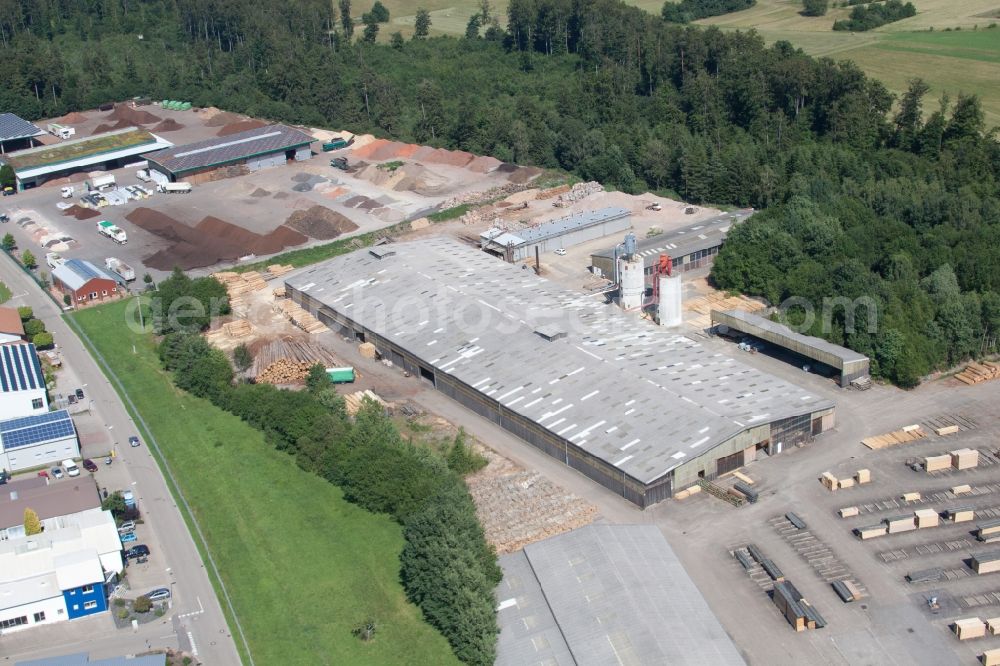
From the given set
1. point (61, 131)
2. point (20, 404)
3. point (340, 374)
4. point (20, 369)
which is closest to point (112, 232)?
point (20, 369)

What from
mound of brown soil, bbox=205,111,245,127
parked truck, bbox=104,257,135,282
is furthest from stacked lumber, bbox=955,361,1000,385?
mound of brown soil, bbox=205,111,245,127

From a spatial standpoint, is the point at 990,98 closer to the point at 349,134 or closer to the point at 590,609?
the point at 349,134

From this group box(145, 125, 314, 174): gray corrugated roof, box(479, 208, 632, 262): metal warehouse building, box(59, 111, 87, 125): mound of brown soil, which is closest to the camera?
box(479, 208, 632, 262): metal warehouse building

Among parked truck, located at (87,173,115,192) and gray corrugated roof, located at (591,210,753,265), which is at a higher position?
parked truck, located at (87,173,115,192)

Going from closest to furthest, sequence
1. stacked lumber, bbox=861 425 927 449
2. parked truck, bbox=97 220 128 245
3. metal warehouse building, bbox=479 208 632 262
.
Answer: stacked lumber, bbox=861 425 927 449 < metal warehouse building, bbox=479 208 632 262 < parked truck, bbox=97 220 128 245

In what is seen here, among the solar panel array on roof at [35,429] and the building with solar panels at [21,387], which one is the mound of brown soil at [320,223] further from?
the solar panel array on roof at [35,429]

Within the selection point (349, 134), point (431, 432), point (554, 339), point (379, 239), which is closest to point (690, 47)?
point (349, 134)

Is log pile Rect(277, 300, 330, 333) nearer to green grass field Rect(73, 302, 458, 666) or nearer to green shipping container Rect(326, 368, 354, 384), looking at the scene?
green shipping container Rect(326, 368, 354, 384)

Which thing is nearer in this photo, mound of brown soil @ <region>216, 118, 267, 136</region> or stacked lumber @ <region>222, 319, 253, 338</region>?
stacked lumber @ <region>222, 319, 253, 338</region>
